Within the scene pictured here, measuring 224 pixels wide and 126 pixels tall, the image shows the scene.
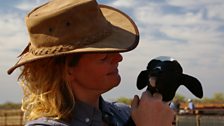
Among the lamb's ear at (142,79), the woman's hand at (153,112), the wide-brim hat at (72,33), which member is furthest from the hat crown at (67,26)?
the woman's hand at (153,112)

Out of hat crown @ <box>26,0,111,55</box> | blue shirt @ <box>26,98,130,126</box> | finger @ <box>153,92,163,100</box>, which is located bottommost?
blue shirt @ <box>26,98,130,126</box>

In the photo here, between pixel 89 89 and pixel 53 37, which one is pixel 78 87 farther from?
pixel 53 37

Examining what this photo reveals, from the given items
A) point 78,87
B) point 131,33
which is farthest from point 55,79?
point 131,33

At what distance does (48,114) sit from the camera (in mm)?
1921

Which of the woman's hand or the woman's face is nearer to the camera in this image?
the woman's hand

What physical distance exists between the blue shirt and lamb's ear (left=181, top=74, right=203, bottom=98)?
37 centimetres

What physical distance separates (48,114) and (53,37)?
0.31 metres

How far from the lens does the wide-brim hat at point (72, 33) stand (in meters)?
1.96

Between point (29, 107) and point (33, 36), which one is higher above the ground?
point (33, 36)

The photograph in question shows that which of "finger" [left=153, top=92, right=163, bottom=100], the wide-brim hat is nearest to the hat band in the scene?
the wide-brim hat

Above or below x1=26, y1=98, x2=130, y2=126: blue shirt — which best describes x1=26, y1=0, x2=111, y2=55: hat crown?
above

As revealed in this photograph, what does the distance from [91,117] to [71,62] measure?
0.23 m

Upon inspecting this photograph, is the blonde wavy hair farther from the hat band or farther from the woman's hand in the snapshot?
the woman's hand

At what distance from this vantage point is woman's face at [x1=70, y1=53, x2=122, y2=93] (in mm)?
1958
